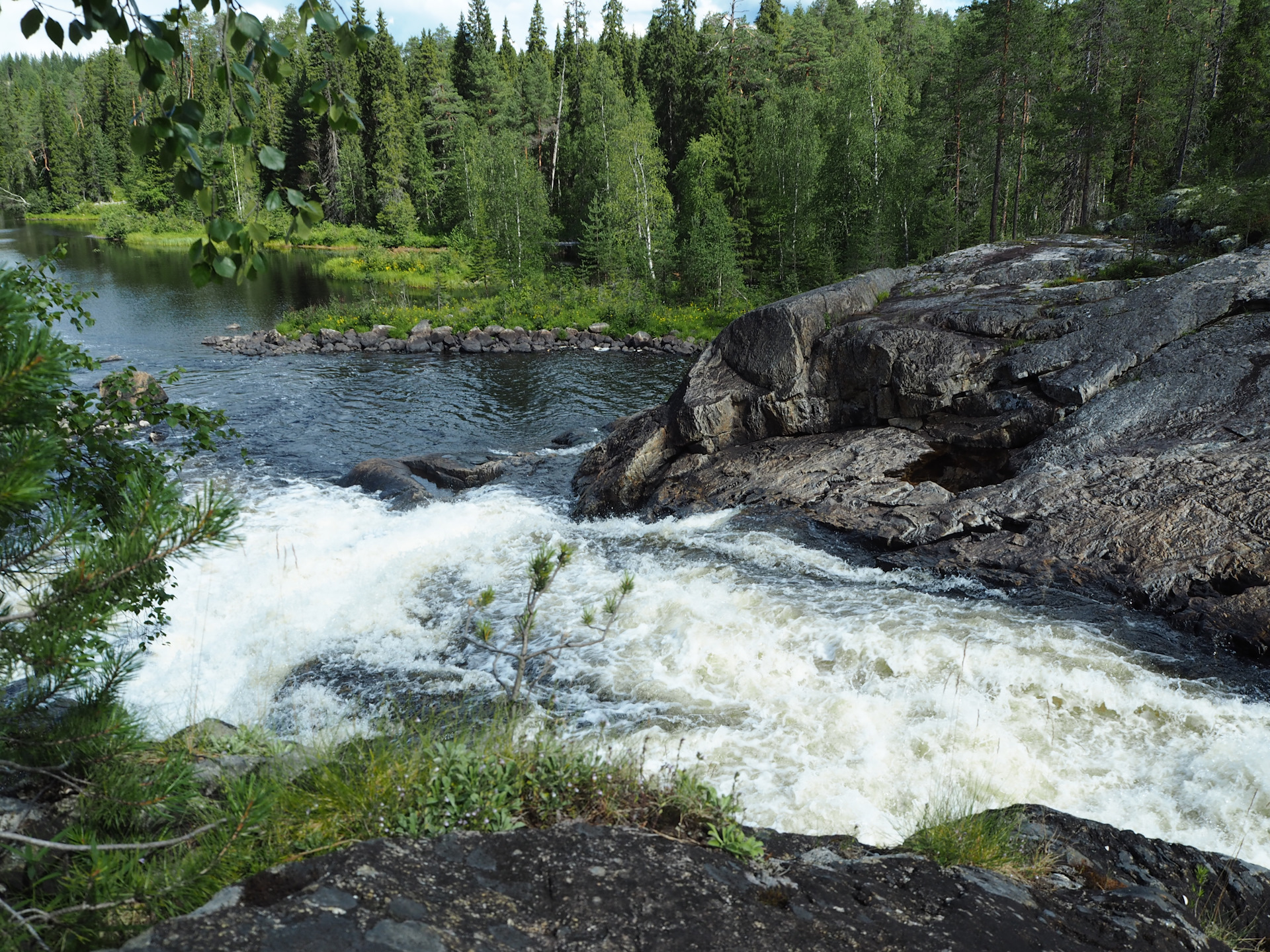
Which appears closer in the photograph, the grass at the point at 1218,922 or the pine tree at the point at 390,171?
the grass at the point at 1218,922

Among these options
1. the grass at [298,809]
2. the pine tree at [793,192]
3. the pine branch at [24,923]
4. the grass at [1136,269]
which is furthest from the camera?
the pine tree at [793,192]

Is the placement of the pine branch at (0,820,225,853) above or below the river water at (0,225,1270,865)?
above

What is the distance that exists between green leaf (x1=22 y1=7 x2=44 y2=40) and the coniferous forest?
13338 millimetres

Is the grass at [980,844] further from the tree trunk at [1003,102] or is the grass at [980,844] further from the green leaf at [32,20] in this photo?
the tree trunk at [1003,102]

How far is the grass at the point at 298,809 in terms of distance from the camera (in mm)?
2350

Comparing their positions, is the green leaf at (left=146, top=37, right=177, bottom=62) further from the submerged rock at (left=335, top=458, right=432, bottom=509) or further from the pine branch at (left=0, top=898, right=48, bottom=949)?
the submerged rock at (left=335, top=458, right=432, bottom=509)

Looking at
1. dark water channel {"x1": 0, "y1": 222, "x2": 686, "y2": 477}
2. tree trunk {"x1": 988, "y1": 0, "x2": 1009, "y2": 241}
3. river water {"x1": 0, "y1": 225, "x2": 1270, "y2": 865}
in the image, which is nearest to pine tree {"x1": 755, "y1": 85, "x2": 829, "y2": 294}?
tree trunk {"x1": 988, "y1": 0, "x2": 1009, "y2": 241}

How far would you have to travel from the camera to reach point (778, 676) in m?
7.19

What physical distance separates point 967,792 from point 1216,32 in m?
47.4

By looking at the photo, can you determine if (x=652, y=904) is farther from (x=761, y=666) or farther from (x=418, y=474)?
(x=418, y=474)

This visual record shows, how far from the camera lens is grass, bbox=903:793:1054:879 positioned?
360cm

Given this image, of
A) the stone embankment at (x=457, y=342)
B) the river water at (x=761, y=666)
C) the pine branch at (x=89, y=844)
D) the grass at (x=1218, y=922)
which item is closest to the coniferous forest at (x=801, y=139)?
the stone embankment at (x=457, y=342)

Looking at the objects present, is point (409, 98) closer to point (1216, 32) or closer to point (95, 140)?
point (95, 140)

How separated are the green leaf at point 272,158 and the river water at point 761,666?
3.95 ft
